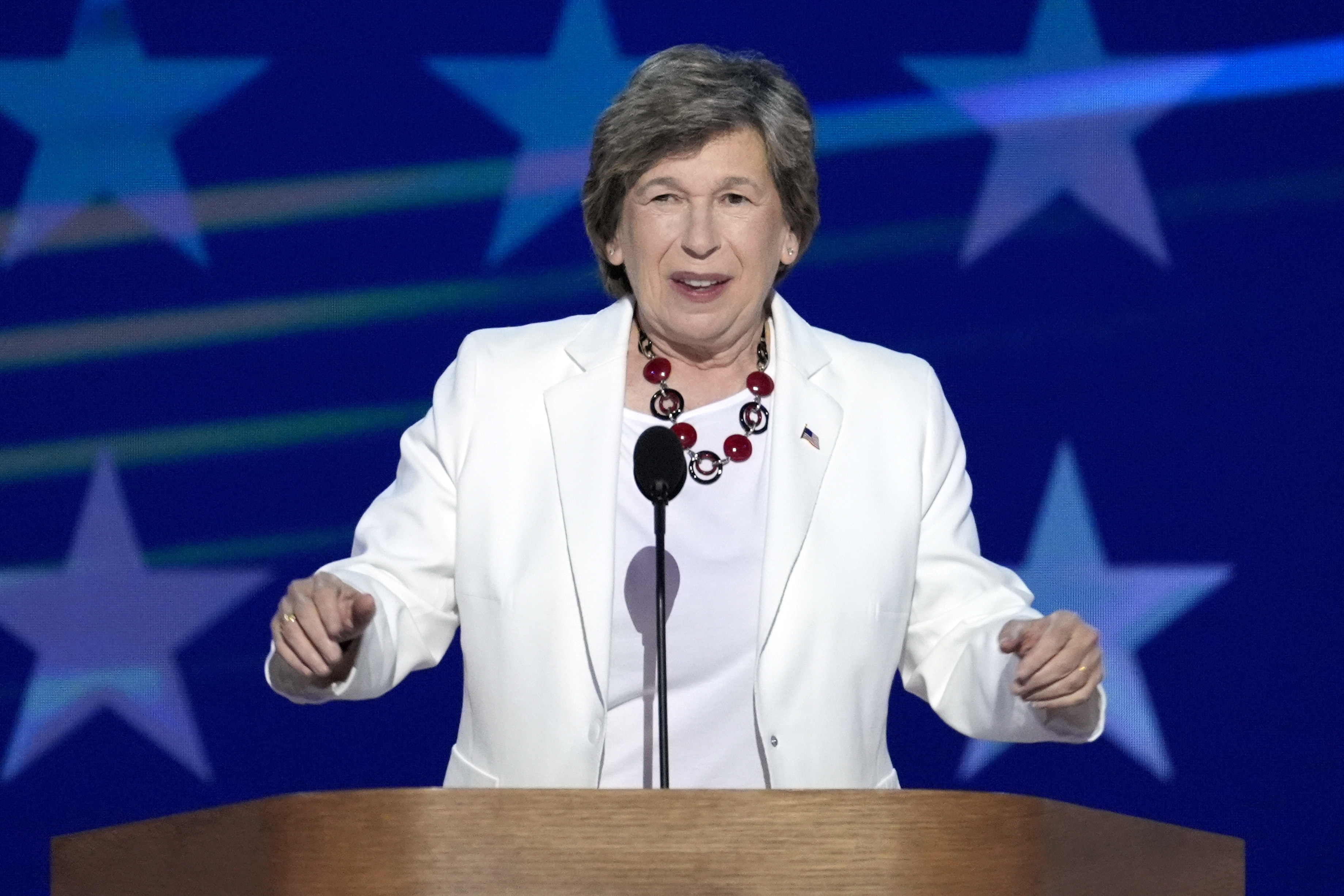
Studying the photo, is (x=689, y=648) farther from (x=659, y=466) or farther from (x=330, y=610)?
(x=330, y=610)

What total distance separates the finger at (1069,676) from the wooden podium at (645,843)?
15.2 inches

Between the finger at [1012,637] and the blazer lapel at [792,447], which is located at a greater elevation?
the blazer lapel at [792,447]

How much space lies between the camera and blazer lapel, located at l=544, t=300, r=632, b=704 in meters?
1.99

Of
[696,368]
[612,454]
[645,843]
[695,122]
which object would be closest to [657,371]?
[696,368]

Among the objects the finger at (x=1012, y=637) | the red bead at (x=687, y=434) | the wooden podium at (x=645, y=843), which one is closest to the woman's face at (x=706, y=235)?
the red bead at (x=687, y=434)

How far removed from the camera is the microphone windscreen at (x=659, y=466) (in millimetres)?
1736

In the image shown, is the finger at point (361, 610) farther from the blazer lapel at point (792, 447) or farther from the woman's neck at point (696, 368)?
the woman's neck at point (696, 368)

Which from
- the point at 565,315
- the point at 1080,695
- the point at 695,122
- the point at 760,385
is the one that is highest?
the point at 565,315

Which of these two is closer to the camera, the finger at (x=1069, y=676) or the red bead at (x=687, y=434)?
the finger at (x=1069, y=676)

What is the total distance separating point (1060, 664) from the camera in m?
1.60

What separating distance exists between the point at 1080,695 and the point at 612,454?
695 mm

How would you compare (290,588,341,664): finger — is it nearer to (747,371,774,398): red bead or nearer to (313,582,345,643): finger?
(313,582,345,643): finger

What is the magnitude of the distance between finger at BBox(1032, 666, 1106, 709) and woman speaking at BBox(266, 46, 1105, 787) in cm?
22

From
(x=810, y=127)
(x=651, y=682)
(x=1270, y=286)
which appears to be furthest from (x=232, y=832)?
(x=1270, y=286)
